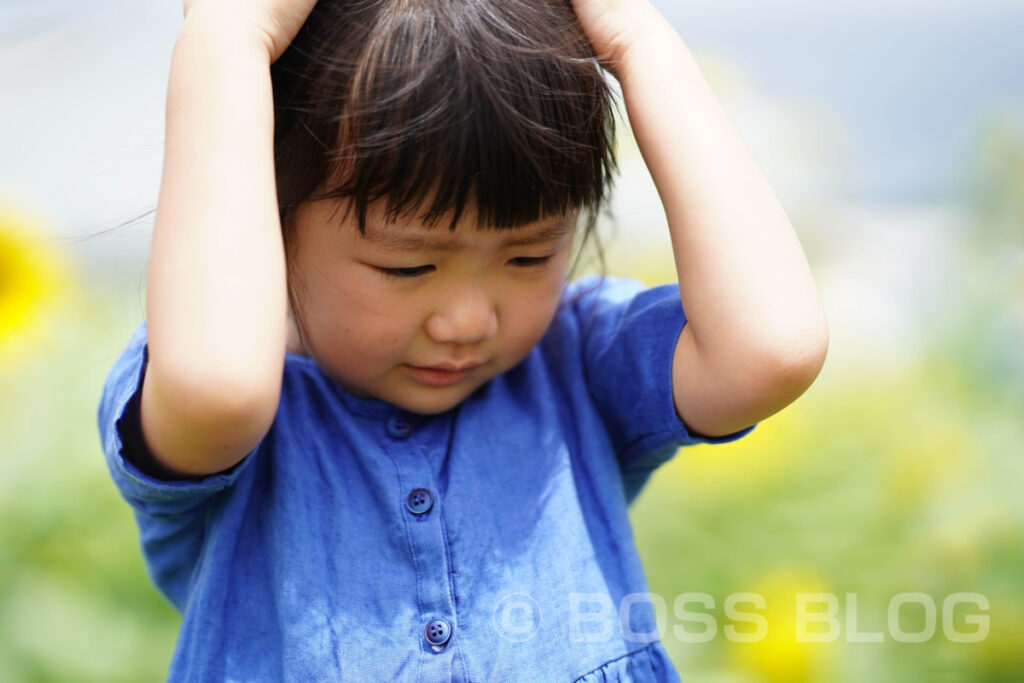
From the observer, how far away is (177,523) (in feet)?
3.36

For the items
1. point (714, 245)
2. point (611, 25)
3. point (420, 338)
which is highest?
point (611, 25)

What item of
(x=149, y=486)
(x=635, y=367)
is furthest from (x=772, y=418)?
(x=149, y=486)

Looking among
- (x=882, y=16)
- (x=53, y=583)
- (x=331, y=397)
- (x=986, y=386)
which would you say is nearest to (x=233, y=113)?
(x=331, y=397)

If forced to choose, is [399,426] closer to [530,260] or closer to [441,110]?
[530,260]

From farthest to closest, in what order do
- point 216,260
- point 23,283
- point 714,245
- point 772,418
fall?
point 772,418 < point 23,283 < point 714,245 < point 216,260

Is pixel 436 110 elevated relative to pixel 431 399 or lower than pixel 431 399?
elevated

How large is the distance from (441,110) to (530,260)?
0.55ft

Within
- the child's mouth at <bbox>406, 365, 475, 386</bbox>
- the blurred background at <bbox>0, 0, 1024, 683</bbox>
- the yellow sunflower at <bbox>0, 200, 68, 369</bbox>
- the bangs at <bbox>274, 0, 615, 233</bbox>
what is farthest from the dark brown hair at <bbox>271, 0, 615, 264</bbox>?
the yellow sunflower at <bbox>0, 200, 68, 369</bbox>

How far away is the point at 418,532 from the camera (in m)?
0.99

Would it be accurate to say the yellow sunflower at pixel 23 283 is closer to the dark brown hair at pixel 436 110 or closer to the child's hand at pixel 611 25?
the dark brown hair at pixel 436 110

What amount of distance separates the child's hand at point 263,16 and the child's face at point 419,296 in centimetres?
14

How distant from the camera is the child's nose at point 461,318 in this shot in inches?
37.1

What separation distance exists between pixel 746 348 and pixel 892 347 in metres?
1.10

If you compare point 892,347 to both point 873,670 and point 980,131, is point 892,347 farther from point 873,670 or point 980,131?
point 873,670
